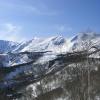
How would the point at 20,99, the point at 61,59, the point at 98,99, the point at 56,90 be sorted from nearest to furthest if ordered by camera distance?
the point at 98,99 < the point at 20,99 < the point at 56,90 < the point at 61,59

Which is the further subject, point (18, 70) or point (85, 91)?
point (18, 70)

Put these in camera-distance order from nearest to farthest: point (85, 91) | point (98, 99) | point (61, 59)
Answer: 1. point (85, 91)
2. point (98, 99)
3. point (61, 59)

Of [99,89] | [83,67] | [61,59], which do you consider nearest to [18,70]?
[61,59]

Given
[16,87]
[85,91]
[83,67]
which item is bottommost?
[16,87]

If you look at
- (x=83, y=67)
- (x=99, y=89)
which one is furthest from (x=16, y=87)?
(x=83, y=67)

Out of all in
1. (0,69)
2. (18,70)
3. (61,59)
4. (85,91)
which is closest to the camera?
(85,91)

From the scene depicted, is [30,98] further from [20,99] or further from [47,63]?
[47,63]

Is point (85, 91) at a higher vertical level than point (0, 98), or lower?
higher

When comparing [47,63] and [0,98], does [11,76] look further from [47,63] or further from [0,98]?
[0,98]

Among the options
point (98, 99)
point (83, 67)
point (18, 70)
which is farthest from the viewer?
point (18, 70)
